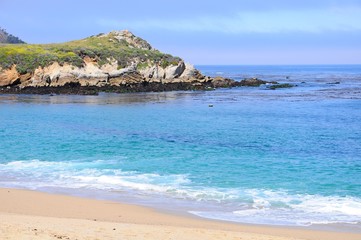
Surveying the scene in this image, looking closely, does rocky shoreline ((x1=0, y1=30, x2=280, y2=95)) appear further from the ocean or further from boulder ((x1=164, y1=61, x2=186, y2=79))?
the ocean

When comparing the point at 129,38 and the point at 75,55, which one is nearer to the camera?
the point at 75,55

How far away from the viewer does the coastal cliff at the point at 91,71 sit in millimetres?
73750

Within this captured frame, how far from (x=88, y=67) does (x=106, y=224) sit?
66380 millimetres

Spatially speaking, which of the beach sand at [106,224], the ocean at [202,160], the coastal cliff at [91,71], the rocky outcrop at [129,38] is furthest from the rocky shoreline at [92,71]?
the beach sand at [106,224]

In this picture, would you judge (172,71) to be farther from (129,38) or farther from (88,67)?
(129,38)

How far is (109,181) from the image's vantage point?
20625mm

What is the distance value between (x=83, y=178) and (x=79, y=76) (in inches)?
2205

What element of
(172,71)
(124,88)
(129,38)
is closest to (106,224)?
(124,88)

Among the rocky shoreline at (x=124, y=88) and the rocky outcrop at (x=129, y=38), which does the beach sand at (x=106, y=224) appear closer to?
the rocky shoreline at (x=124, y=88)

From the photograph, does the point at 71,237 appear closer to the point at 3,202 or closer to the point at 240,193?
the point at 3,202

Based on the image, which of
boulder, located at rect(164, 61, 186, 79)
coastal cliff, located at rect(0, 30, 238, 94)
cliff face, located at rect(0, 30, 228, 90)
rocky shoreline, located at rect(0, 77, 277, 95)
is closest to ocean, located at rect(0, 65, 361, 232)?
rocky shoreline, located at rect(0, 77, 277, 95)

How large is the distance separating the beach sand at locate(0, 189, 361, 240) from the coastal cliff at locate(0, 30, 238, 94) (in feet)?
172

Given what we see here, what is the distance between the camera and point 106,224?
1357 centimetres

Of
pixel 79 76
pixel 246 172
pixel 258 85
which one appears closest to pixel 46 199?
pixel 246 172
